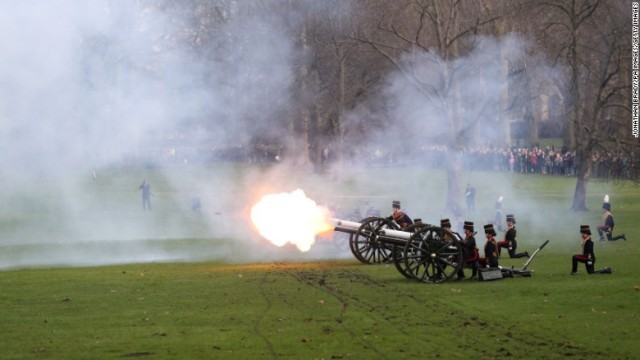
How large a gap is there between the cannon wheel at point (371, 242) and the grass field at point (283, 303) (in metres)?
0.73

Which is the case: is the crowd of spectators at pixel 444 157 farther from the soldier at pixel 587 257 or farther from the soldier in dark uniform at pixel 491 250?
the soldier in dark uniform at pixel 491 250

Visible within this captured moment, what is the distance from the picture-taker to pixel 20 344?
19391mm

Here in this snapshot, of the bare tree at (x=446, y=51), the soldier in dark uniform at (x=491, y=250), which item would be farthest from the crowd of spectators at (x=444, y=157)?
the soldier in dark uniform at (x=491, y=250)

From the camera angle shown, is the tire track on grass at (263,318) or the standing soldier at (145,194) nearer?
the tire track on grass at (263,318)

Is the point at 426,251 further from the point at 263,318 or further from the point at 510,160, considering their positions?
the point at 510,160

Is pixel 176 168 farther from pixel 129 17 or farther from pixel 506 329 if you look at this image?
pixel 506 329

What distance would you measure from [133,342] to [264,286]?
768 cm

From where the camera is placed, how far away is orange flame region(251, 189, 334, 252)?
113 feet

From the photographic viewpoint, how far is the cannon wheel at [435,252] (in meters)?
27.0

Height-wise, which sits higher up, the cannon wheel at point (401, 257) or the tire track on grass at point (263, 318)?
the cannon wheel at point (401, 257)

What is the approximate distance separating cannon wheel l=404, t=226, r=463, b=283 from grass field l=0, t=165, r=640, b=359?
16.7 inches

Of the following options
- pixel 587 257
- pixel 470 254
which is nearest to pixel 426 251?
pixel 470 254

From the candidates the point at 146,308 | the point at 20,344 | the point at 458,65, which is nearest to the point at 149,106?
the point at 458,65

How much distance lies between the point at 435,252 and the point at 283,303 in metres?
5.07
